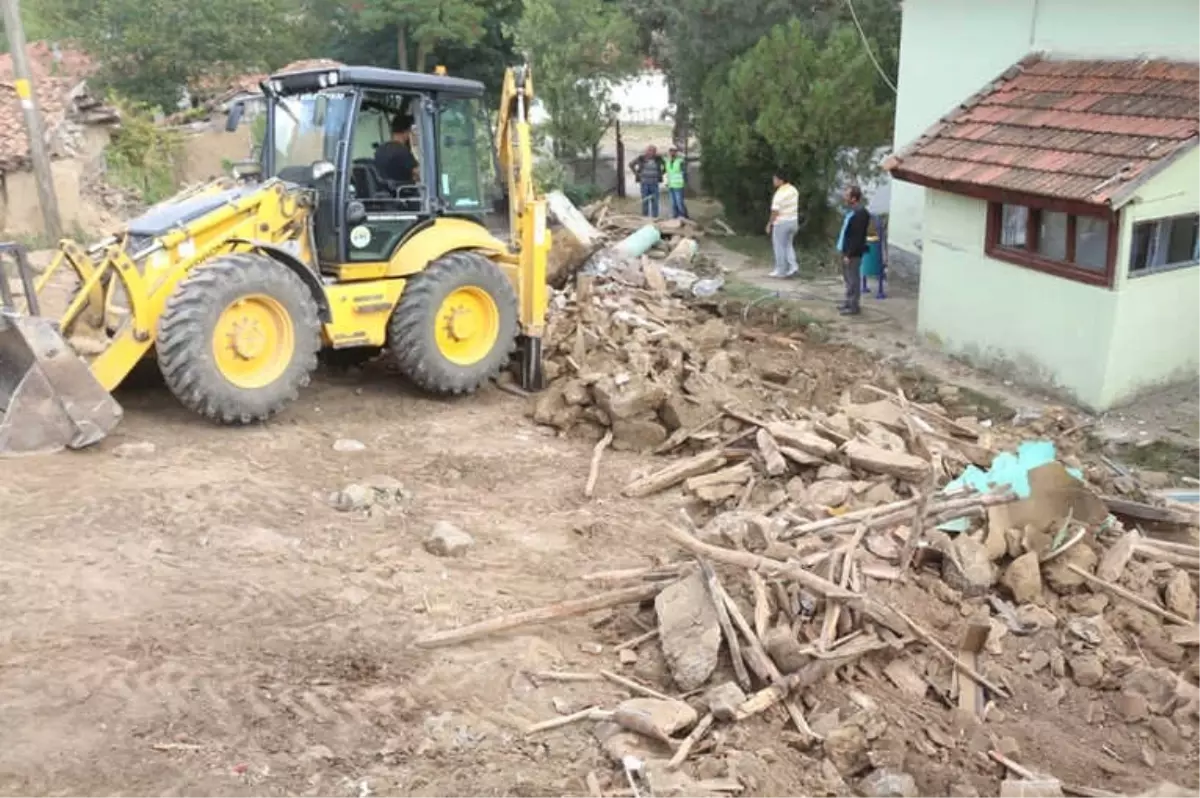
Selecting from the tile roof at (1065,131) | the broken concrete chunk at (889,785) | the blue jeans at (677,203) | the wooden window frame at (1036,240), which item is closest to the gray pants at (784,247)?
the tile roof at (1065,131)

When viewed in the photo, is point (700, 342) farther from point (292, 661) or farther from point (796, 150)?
point (292, 661)

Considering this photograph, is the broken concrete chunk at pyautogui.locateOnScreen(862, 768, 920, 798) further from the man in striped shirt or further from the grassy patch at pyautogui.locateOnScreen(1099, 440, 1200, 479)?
the man in striped shirt

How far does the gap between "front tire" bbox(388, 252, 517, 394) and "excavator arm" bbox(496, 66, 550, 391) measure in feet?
0.88

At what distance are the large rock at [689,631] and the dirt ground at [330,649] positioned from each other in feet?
0.54

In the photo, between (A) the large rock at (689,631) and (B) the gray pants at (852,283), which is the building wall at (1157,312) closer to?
(B) the gray pants at (852,283)

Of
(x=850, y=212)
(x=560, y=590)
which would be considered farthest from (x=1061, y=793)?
(x=850, y=212)

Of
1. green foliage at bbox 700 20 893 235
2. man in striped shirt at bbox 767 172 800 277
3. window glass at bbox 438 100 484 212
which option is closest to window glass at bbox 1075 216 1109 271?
man in striped shirt at bbox 767 172 800 277

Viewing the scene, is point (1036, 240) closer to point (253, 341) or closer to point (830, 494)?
point (830, 494)

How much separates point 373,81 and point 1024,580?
6117 millimetres

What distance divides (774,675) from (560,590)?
63.6 inches

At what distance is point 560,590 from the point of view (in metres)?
6.52

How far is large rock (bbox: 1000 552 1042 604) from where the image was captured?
6582 mm

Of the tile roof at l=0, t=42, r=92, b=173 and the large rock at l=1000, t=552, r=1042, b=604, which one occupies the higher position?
the tile roof at l=0, t=42, r=92, b=173

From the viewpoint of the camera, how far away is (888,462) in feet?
25.0
